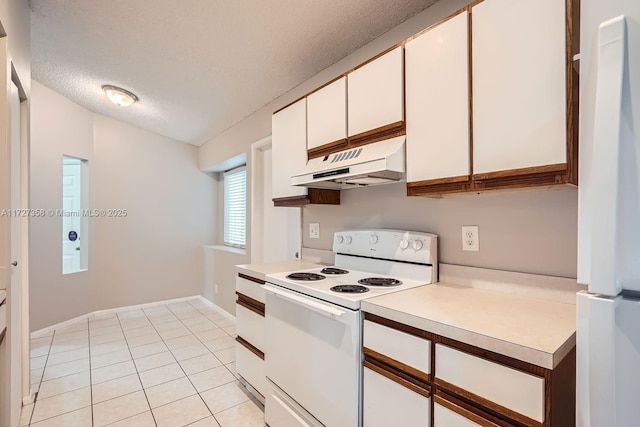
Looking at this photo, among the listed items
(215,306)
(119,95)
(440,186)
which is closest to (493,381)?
(440,186)

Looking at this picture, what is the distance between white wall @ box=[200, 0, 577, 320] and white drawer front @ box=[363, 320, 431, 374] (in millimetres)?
648

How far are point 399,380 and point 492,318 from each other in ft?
1.32

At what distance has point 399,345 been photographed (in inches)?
45.3

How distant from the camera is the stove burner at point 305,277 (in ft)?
5.79

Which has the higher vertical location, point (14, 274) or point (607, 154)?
point (607, 154)

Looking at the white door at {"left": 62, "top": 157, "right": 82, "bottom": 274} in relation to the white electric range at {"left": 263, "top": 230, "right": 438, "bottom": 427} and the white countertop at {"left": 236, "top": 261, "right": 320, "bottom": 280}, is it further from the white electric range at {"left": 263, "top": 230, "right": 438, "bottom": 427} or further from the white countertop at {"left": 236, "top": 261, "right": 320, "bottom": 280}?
the white electric range at {"left": 263, "top": 230, "right": 438, "bottom": 427}

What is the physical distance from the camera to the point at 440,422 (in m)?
1.02

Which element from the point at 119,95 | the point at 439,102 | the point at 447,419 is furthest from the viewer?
the point at 119,95

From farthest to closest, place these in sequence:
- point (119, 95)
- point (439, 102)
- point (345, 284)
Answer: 1. point (119, 95)
2. point (345, 284)
3. point (439, 102)

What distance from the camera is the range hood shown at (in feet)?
4.95

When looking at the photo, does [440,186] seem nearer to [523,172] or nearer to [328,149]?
[523,172]

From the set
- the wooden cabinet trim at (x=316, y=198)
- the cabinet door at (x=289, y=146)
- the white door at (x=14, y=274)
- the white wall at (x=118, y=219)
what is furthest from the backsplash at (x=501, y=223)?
the white wall at (x=118, y=219)

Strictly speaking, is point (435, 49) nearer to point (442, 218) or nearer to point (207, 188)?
point (442, 218)

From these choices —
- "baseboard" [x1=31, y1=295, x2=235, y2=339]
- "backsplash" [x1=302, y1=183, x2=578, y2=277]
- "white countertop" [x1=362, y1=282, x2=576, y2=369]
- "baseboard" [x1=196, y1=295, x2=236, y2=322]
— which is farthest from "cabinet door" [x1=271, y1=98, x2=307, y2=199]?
"baseboard" [x1=31, y1=295, x2=235, y2=339]
